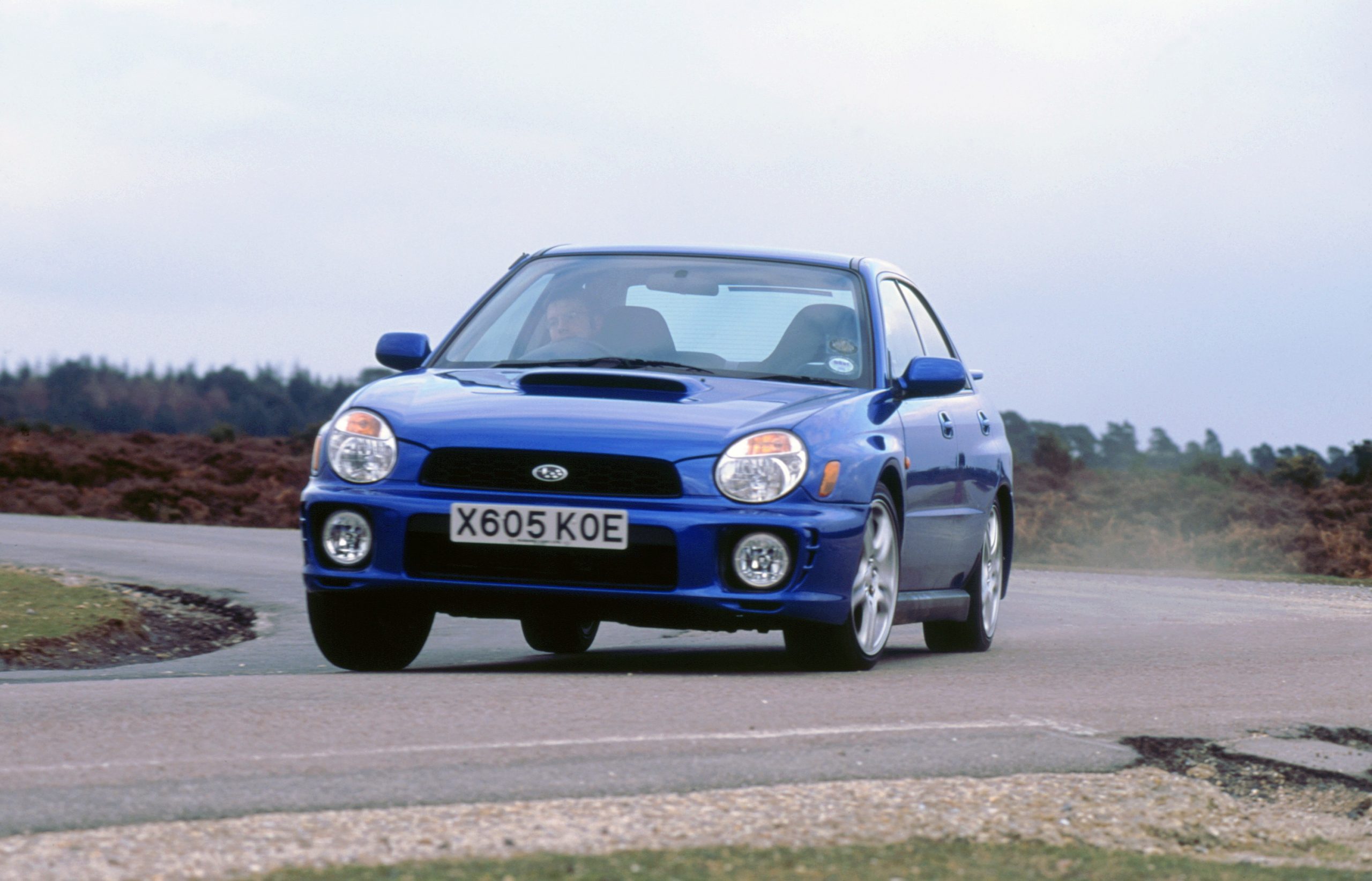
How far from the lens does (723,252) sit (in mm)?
8828

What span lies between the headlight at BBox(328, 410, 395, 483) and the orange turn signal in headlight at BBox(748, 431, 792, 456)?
51.2 inches

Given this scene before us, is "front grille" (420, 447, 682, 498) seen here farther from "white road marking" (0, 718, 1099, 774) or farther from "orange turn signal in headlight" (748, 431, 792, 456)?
"white road marking" (0, 718, 1099, 774)

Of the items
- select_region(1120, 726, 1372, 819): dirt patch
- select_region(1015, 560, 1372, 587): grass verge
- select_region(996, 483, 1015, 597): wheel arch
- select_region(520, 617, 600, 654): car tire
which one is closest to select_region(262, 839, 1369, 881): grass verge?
select_region(1120, 726, 1372, 819): dirt patch

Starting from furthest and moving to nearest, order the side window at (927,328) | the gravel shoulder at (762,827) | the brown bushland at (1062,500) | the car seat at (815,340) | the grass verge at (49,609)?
the brown bushland at (1062,500) < the grass verge at (49,609) < the side window at (927,328) < the car seat at (815,340) < the gravel shoulder at (762,827)

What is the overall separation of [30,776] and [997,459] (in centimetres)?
603

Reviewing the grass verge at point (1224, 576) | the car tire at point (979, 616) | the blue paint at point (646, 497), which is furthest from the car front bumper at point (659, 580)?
the grass verge at point (1224, 576)

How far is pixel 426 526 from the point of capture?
7.20 meters

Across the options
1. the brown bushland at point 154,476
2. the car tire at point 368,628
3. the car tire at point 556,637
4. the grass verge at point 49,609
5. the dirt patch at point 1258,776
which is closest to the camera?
the dirt patch at point 1258,776

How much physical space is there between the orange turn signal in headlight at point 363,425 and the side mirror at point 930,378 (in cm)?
224

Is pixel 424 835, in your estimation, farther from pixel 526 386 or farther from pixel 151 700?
pixel 526 386

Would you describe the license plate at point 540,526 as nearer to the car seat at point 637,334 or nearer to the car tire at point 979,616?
the car seat at point 637,334

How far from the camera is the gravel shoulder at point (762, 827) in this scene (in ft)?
13.4

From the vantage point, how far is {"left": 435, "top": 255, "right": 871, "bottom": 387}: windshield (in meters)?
8.15

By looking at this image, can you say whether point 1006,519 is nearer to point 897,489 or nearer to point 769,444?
point 897,489
